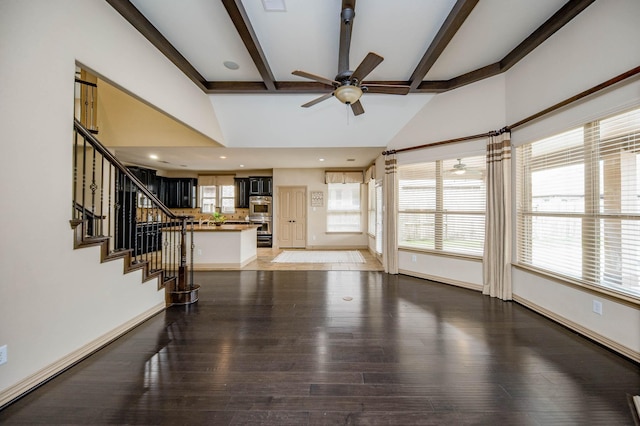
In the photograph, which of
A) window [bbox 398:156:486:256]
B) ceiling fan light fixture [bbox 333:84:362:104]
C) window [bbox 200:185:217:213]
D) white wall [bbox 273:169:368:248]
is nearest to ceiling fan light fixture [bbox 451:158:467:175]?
window [bbox 398:156:486:256]

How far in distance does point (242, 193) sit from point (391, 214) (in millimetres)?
5240

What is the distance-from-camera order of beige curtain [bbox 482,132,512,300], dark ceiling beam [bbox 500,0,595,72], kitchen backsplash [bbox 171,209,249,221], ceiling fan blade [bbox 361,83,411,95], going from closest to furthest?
1. dark ceiling beam [bbox 500,0,595,72]
2. ceiling fan blade [bbox 361,83,411,95]
3. beige curtain [bbox 482,132,512,300]
4. kitchen backsplash [bbox 171,209,249,221]

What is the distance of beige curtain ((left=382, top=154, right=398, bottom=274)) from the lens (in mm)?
4734

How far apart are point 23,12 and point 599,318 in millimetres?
5261

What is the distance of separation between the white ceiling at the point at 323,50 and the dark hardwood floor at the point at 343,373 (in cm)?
316

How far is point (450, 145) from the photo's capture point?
4.04 metres

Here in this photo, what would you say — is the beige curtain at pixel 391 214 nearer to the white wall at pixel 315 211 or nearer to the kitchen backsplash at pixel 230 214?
the white wall at pixel 315 211

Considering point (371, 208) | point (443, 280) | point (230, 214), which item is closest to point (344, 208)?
point (371, 208)

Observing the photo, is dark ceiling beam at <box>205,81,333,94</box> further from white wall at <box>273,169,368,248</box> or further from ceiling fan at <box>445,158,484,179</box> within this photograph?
white wall at <box>273,169,368,248</box>

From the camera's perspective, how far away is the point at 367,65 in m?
2.34

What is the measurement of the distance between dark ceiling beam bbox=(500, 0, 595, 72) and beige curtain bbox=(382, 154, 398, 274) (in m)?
2.05

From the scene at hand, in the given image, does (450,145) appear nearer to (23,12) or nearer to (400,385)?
(400,385)

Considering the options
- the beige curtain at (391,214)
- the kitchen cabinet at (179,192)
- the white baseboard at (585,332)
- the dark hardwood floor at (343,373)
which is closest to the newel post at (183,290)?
the dark hardwood floor at (343,373)

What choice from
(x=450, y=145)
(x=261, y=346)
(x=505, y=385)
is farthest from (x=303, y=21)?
(x=505, y=385)
